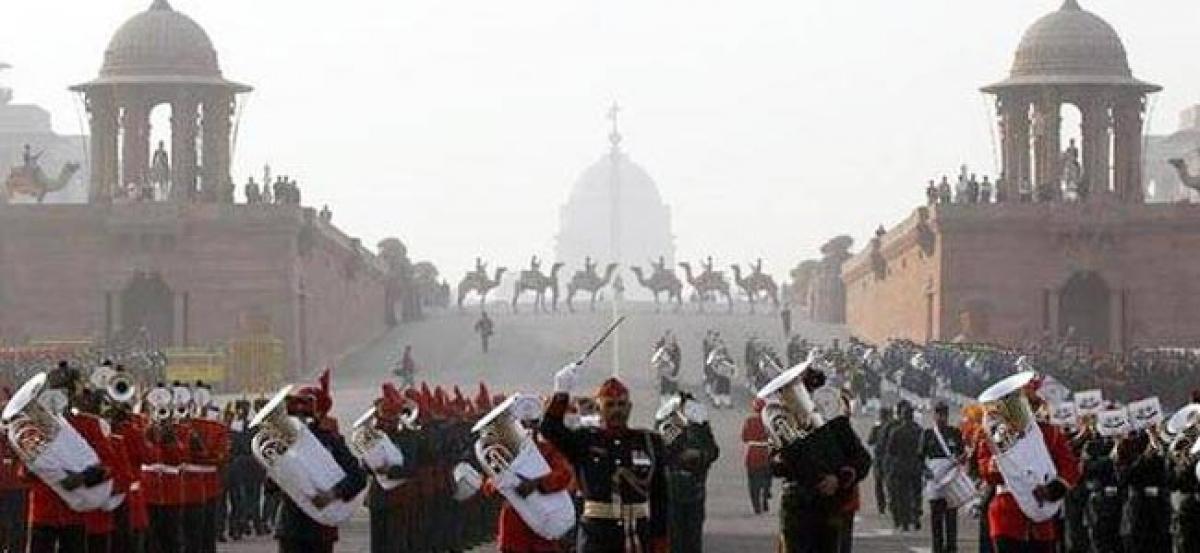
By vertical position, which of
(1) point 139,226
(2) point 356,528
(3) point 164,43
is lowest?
(2) point 356,528

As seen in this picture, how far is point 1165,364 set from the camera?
56.5 meters

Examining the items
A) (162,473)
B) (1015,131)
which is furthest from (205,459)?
(1015,131)

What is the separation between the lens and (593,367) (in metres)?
72.0

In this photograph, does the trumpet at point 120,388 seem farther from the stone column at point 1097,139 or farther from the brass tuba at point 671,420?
the stone column at point 1097,139

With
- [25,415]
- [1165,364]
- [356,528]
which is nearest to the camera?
[25,415]

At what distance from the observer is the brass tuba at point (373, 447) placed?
905 inches

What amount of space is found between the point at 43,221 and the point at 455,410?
48.8 metres

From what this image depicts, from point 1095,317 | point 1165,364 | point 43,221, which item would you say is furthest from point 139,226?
point 1165,364

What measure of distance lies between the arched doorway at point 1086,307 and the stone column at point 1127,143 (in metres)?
8.21

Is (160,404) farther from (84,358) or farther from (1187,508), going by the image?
(84,358)

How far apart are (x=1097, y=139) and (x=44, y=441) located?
68.1 m

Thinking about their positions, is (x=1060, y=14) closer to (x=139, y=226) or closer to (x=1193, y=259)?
(x=1193, y=259)

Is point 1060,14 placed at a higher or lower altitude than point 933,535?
higher

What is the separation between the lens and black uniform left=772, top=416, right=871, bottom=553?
17.4m
